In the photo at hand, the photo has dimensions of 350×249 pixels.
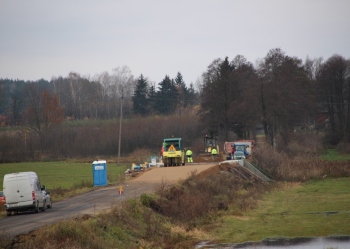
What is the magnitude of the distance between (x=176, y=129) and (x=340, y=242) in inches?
3565

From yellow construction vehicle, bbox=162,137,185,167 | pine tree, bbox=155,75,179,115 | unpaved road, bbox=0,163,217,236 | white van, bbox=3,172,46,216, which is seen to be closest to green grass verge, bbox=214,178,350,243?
unpaved road, bbox=0,163,217,236

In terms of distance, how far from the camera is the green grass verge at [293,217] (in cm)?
2747

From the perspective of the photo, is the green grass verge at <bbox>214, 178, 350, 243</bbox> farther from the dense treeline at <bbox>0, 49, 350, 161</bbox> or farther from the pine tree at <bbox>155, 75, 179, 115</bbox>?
the pine tree at <bbox>155, 75, 179, 115</bbox>

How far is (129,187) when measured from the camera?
43.0 meters

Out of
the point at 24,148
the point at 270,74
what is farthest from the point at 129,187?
the point at 24,148

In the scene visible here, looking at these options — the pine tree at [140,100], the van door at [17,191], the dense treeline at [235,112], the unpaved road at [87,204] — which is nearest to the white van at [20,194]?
the van door at [17,191]

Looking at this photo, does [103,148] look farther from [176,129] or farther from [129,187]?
[129,187]

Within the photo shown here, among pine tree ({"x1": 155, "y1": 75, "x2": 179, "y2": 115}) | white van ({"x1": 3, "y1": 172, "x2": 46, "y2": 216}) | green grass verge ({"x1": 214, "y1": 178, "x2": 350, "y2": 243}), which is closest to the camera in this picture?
green grass verge ({"x1": 214, "y1": 178, "x2": 350, "y2": 243})

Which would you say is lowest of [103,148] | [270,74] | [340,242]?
[340,242]

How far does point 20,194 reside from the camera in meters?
32.1

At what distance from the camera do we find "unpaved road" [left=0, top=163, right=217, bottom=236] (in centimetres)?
2630

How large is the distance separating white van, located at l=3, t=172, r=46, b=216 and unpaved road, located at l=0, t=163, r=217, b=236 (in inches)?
18.1

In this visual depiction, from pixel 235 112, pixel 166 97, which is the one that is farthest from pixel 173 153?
pixel 166 97

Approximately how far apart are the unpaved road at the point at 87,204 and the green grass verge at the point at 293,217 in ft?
18.9
